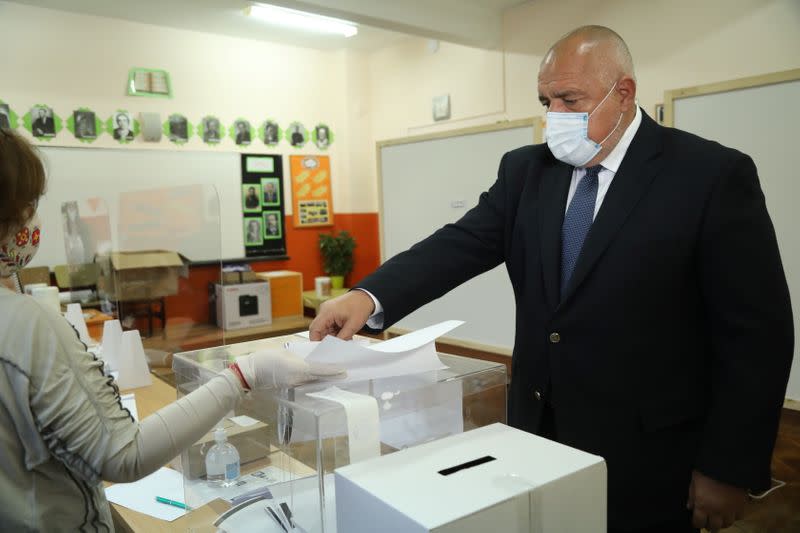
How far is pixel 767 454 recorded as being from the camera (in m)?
1.12

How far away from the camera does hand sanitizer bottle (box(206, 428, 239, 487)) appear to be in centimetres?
122

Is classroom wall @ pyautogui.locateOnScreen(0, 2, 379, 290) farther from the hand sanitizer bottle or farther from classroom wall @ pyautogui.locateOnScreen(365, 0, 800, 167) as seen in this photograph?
the hand sanitizer bottle

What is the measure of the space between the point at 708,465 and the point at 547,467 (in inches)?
22.5

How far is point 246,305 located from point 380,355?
14.5ft

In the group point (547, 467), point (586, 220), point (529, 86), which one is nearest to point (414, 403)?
point (547, 467)

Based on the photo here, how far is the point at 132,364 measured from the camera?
2.36 meters

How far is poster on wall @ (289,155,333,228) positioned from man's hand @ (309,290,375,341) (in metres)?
5.06

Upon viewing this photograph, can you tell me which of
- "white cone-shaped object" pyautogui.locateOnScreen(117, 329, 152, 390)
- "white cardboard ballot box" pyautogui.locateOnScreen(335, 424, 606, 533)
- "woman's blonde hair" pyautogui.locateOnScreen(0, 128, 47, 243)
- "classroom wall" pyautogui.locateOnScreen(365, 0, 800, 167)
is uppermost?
"classroom wall" pyautogui.locateOnScreen(365, 0, 800, 167)

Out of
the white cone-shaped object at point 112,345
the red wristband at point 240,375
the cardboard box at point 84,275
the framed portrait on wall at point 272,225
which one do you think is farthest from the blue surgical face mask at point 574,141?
the framed portrait on wall at point 272,225

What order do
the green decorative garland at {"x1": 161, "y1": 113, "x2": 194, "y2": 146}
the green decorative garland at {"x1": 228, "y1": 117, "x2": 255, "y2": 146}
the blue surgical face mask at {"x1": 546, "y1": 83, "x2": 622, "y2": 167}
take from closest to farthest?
1. the blue surgical face mask at {"x1": 546, "y1": 83, "x2": 622, "y2": 167}
2. the green decorative garland at {"x1": 161, "y1": 113, "x2": 194, "y2": 146}
3. the green decorative garland at {"x1": 228, "y1": 117, "x2": 255, "y2": 146}

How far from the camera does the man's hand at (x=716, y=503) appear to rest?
1121mm

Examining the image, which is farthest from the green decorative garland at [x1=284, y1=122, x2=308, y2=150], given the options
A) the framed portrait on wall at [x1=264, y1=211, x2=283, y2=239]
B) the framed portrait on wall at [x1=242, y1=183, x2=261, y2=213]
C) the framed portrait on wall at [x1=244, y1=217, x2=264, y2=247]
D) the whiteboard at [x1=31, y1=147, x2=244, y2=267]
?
the whiteboard at [x1=31, y1=147, x2=244, y2=267]

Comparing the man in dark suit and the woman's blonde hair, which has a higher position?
the woman's blonde hair

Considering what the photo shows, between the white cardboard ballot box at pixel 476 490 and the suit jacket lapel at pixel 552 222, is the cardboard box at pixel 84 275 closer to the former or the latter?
the suit jacket lapel at pixel 552 222
